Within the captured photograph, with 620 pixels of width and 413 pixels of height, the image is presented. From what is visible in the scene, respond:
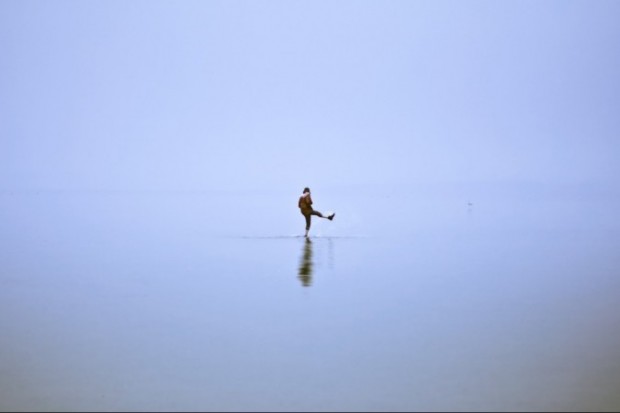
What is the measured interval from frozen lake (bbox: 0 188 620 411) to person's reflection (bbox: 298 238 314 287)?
0.06 meters

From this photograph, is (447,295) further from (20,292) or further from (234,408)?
(20,292)

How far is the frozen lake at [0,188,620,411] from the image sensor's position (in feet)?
23.1

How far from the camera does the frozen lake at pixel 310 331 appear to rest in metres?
7.04

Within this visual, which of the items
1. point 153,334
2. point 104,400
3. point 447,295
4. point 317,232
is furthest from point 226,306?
point 317,232

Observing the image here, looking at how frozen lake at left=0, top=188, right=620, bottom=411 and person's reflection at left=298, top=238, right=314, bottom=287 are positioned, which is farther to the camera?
person's reflection at left=298, top=238, right=314, bottom=287

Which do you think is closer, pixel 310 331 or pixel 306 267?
pixel 310 331

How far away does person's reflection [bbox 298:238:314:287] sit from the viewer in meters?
14.8

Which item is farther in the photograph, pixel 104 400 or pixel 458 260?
pixel 458 260

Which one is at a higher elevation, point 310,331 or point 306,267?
point 306,267

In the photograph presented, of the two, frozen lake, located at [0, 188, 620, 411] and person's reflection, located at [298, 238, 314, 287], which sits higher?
person's reflection, located at [298, 238, 314, 287]

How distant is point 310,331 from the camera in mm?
9797

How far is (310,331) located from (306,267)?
735cm

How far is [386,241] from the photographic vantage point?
25031mm

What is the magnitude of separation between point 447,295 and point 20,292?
8.06 meters
